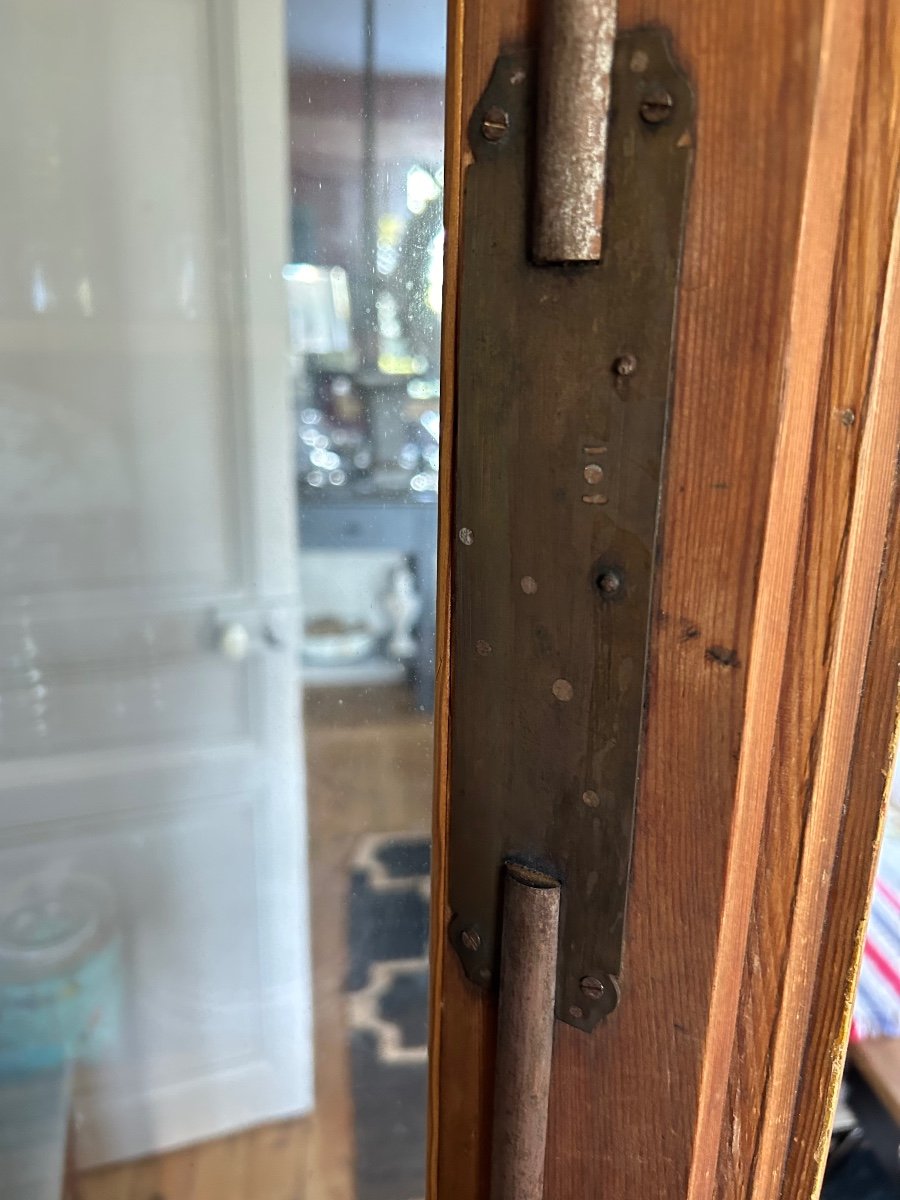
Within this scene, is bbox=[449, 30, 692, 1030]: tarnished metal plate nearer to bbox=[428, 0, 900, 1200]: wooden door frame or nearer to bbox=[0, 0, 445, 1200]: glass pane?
bbox=[428, 0, 900, 1200]: wooden door frame

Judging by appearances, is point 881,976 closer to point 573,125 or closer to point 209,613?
point 209,613

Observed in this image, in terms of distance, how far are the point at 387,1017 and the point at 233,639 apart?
0.51m

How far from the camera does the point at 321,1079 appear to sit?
1.21 metres

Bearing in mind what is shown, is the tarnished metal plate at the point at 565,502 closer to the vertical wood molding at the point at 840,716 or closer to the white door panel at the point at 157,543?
the vertical wood molding at the point at 840,716

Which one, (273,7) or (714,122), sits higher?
(273,7)

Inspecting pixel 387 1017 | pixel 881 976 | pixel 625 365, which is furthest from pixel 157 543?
pixel 881 976

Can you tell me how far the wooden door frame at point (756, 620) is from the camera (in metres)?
0.24

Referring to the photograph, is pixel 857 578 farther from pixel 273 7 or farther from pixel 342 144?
pixel 273 7

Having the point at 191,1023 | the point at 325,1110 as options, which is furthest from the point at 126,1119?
the point at 325,1110

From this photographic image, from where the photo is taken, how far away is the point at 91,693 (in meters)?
1.06

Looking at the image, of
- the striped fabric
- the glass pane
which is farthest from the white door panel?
the striped fabric

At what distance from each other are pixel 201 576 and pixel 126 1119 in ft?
2.51

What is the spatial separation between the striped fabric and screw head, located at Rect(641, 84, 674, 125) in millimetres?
899

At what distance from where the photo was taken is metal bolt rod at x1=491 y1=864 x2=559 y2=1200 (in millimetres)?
324
